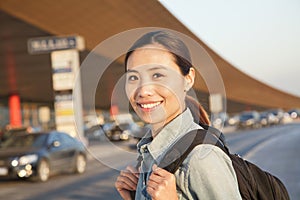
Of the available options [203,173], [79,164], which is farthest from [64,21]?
[203,173]

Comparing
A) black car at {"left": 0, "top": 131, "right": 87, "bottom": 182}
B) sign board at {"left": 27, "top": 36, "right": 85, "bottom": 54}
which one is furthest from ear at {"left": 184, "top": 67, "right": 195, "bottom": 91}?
sign board at {"left": 27, "top": 36, "right": 85, "bottom": 54}

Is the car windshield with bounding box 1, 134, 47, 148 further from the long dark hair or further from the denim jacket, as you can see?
the denim jacket

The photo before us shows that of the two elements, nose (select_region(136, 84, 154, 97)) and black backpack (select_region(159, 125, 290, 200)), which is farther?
nose (select_region(136, 84, 154, 97))

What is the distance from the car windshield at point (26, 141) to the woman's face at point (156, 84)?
47.0 ft

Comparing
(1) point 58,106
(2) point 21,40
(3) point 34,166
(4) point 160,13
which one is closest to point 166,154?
(3) point 34,166

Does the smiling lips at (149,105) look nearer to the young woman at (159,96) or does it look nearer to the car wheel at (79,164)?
the young woman at (159,96)

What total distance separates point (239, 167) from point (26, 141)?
1513 centimetres

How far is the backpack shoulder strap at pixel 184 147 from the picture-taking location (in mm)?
1778

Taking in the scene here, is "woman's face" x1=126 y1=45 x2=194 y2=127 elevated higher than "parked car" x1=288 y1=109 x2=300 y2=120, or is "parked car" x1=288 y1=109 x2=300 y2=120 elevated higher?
"woman's face" x1=126 y1=45 x2=194 y2=127

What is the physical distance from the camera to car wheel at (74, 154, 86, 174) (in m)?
17.4

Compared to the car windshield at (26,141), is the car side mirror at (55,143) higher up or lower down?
lower down

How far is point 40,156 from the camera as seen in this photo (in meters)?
15.4

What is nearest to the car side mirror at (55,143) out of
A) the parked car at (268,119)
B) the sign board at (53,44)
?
the sign board at (53,44)

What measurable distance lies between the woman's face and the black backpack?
18cm
